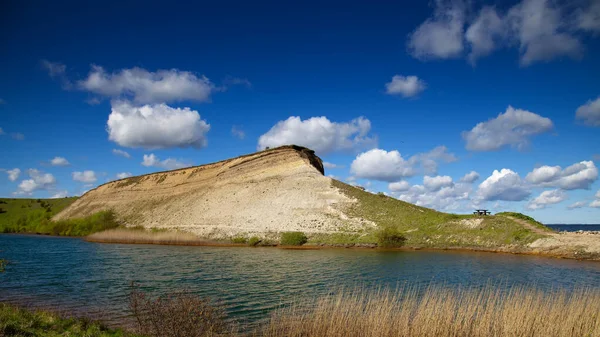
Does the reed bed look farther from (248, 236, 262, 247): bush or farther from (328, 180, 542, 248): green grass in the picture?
(328, 180, 542, 248): green grass

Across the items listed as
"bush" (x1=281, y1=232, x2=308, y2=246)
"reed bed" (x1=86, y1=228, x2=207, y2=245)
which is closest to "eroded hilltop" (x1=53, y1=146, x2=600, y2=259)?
"bush" (x1=281, y1=232, x2=308, y2=246)

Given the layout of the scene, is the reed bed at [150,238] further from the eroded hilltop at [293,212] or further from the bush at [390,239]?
the bush at [390,239]

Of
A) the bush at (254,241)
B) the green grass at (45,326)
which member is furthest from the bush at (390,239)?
the green grass at (45,326)

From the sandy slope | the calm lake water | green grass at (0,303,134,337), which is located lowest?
the calm lake water

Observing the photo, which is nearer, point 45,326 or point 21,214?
point 45,326

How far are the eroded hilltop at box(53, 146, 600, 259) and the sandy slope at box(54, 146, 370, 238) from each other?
0.57 feet

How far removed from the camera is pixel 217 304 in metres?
16.6

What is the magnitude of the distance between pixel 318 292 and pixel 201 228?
4269cm

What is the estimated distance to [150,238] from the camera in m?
55.6

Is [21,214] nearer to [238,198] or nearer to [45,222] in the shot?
[45,222]

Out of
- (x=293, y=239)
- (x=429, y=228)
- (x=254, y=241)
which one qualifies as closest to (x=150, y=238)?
(x=254, y=241)

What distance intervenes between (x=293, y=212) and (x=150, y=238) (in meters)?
22.0

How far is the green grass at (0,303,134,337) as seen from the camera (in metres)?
10.2

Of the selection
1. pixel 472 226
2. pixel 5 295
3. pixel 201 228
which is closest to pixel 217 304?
pixel 5 295
